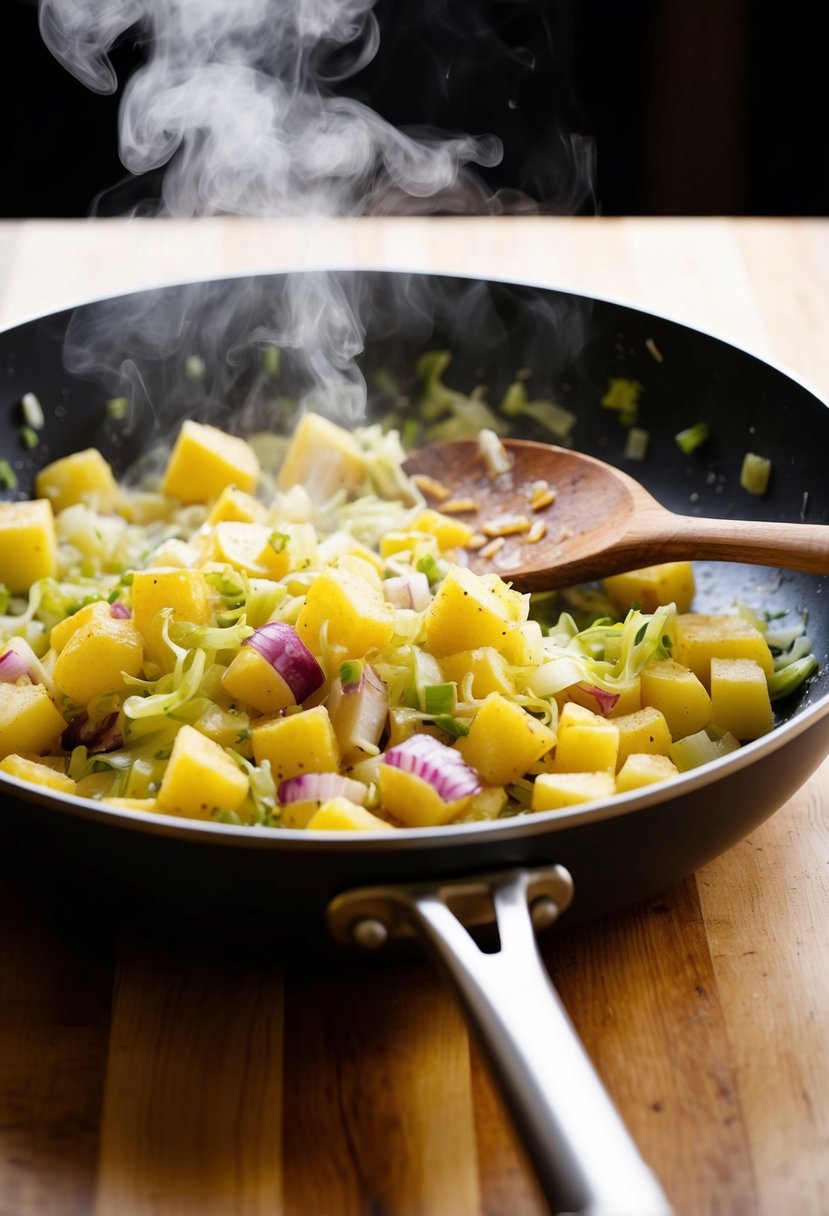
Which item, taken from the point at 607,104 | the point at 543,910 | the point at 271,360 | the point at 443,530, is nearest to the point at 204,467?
the point at 271,360

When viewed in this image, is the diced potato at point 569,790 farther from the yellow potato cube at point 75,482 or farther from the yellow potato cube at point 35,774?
the yellow potato cube at point 75,482

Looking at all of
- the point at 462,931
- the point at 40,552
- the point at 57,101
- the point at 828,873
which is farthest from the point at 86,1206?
the point at 57,101

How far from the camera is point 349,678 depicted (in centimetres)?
157

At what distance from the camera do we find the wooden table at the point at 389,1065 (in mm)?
1229

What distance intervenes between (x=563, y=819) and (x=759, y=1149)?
0.40m

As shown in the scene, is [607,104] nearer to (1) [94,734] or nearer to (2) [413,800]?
(1) [94,734]

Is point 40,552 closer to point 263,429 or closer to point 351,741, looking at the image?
point 263,429

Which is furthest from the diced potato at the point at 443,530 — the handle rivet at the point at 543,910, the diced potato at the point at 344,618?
the handle rivet at the point at 543,910

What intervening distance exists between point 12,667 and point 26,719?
12 centimetres

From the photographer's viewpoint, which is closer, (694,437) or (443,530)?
(443,530)

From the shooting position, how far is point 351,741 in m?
1.54

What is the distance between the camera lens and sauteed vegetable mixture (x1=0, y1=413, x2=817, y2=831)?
1.42 meters

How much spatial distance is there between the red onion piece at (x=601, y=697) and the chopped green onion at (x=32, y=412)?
1130 mm

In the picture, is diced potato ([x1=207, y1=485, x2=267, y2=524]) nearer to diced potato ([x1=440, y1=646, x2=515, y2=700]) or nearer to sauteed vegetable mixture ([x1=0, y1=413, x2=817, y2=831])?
sauteed vegetable mixture ([x1=0, y1=413, x2=817, y2=831])
